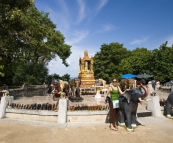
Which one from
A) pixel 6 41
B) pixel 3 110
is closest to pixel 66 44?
pixel 6 41

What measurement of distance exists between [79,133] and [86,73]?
16.3 metres

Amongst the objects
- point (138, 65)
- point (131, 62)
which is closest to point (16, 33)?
point (138, 65)

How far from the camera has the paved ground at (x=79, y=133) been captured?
6316 mm

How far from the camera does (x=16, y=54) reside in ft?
54.7

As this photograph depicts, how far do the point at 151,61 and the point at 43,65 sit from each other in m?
25.4

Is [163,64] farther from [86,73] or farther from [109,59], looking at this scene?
[86,73]

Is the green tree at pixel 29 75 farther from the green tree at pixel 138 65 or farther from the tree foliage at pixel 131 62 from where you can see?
the green tree at pixel 138 65

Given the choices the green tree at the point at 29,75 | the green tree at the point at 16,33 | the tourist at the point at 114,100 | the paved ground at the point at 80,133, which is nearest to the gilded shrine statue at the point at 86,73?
the green tree at the point at 16,33

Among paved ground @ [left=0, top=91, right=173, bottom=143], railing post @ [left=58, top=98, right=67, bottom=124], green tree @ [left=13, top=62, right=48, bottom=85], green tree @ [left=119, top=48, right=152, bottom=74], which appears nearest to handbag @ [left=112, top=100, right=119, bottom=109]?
paved ground @ [left=0, top=91, right=173, bottom=143]

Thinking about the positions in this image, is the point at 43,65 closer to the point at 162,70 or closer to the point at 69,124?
the point at 162,70

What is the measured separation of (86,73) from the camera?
2312 centimetres

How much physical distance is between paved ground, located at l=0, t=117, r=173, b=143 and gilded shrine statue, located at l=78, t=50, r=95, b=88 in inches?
559

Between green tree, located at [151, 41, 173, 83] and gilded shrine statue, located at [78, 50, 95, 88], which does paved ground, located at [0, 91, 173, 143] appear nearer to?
gilded shrine statue, located at [78, 50, 95, 88]

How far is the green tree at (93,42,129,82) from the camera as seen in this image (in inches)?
1756
